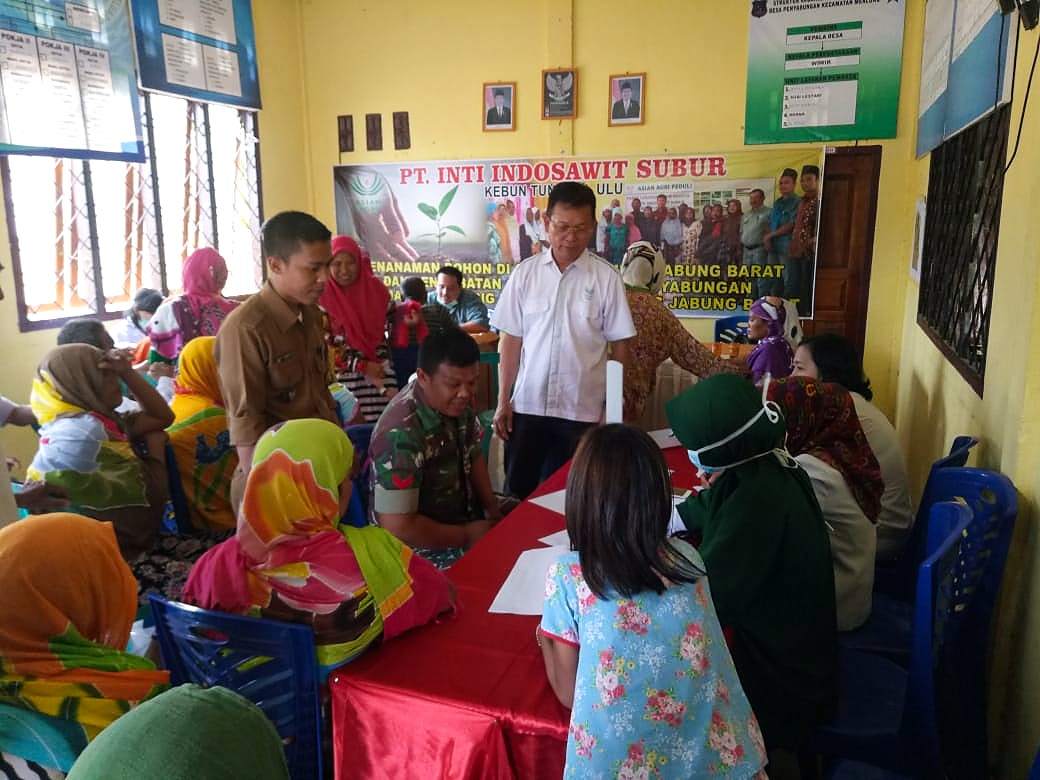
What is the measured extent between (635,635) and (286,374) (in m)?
1.40

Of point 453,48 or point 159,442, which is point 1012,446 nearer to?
point 159,442

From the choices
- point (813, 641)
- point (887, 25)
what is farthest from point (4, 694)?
point (887, 25)

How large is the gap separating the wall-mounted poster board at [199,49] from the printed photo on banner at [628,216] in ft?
3.14

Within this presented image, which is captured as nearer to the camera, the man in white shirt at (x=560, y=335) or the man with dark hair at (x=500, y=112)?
the man in white shirt at (x=560, y=335)

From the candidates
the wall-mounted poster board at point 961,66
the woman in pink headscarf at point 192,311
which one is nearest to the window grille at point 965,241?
the wall-mounted poster board at point 961,66

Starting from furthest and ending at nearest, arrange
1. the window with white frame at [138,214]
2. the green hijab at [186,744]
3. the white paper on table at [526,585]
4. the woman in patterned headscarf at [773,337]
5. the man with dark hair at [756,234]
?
the man with dark hair at [756,234] → the window with white frame at [138,214] → the woman in patterned headscarf at [773,337] → the white paper on table at [526,585] → the green hijab at [186,744]

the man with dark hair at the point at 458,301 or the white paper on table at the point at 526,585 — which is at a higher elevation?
the man with dark hair at the point at 458,301

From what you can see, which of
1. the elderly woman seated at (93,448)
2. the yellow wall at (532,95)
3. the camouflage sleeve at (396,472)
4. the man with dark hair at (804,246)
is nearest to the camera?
the camouflage sleeve at (396,472)

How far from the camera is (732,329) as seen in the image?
15.0 ft

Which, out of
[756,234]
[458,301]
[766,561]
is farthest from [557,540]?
[756,234]

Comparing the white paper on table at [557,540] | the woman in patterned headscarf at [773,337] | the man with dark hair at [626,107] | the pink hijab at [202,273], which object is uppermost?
the man with dark hair at [626,107]

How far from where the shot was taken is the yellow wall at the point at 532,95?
14.2 feet

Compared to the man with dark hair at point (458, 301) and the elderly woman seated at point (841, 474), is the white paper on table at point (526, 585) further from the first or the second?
the man with dark hair at point (458, 301)

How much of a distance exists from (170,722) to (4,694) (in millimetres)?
683
